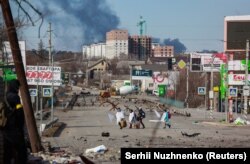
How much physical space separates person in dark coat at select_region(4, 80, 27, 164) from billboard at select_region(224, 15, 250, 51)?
67962mm

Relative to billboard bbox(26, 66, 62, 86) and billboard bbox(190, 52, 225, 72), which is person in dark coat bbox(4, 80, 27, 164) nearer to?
billboard bbox(26, 66, 62, 86)

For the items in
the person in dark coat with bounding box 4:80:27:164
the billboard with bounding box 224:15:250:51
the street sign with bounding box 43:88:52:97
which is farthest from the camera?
the billboard with bounding box 224:15:250:51

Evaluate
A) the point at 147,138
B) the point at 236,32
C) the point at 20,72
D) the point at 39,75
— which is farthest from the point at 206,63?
the point at 20,72

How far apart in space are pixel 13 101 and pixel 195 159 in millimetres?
5939

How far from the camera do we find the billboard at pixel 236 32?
80.1 m

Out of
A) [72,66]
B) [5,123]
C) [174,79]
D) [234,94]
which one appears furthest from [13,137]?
[72,66]

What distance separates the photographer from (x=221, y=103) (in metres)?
84.2

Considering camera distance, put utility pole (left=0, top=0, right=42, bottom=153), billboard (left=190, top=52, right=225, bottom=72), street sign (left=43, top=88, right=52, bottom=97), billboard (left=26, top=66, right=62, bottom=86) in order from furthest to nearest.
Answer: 1. billboard (left=190, top=52, right=225, bottom=72)
2. street sign (left=43, top=88, right=52, bottom=97)
3. billboard (left=26, top=66, right=62, bottom=86)
4. utility pole (left=0, top=0, right=42, bottom=153)

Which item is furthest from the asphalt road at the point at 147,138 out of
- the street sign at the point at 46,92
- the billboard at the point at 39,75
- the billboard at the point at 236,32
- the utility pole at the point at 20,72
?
the billboard at the point at 236,32

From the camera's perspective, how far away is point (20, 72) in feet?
63.4

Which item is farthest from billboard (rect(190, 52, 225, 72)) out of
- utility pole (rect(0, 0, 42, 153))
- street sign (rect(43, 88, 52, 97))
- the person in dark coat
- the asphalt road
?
the person in dark coat

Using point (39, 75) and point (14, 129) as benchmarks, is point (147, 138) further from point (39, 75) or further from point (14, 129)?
point (14, 129)

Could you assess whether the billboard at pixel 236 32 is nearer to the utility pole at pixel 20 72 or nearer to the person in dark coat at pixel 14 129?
the utility pole at pixel 20 72

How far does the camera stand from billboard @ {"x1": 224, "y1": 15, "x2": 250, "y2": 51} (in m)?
80.1
